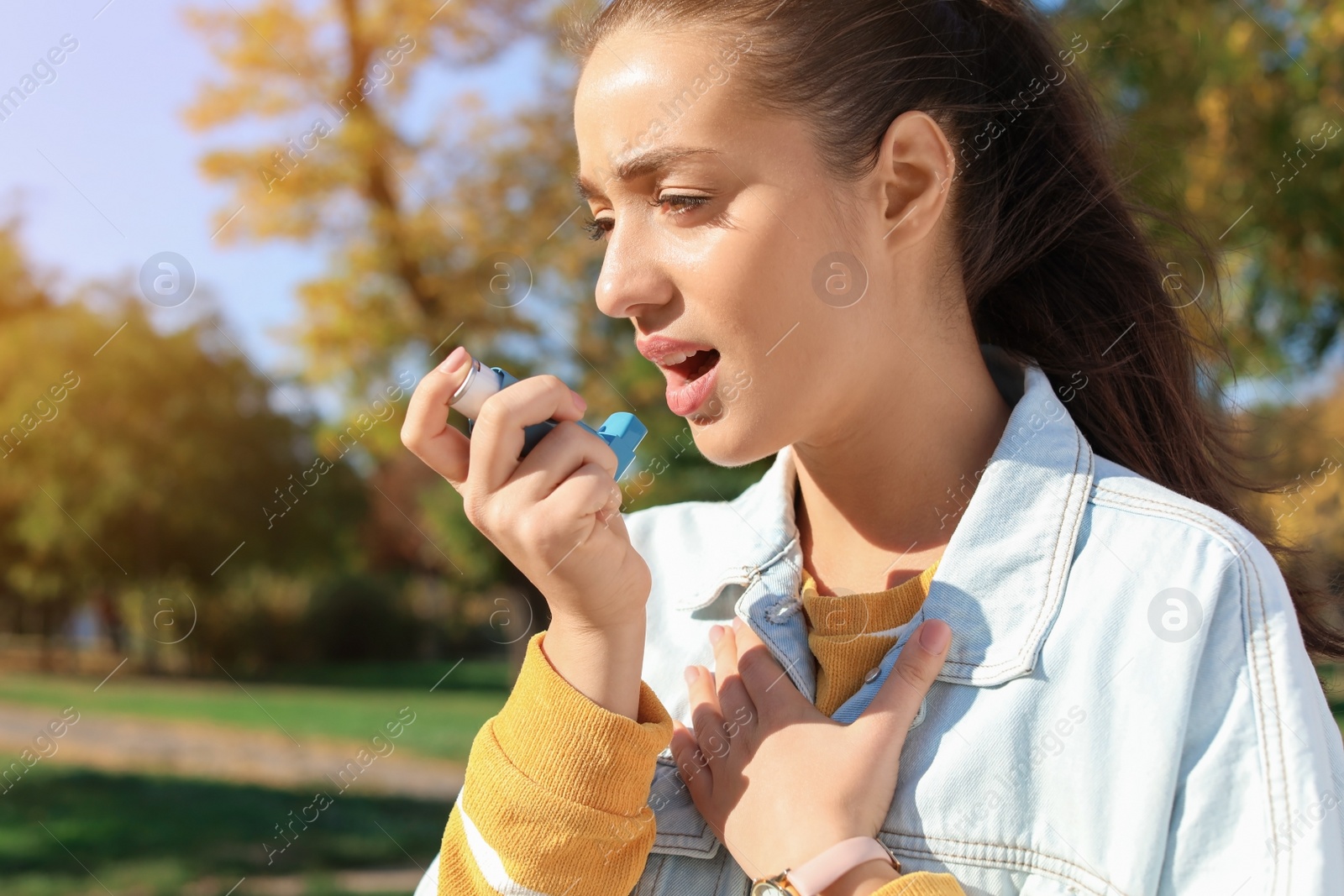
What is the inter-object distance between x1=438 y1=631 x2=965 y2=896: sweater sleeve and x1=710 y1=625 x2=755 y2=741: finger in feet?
0.39

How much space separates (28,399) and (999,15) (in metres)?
14.8

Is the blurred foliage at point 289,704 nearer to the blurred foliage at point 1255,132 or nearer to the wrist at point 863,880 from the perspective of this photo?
the blurred foliage at point 1255,132

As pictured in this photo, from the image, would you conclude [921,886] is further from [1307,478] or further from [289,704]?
[289,704]

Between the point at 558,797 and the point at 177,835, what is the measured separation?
7.86 meters

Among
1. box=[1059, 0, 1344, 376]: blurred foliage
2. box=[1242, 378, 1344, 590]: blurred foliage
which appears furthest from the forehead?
box=[1059, 0, 1344, 376]: blurred foliage

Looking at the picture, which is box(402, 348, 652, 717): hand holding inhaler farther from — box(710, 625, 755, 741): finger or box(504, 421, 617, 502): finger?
box(710, 625, 755, 741): finger

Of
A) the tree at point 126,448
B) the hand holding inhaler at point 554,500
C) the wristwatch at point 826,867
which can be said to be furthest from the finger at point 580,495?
the tree at point 126,448

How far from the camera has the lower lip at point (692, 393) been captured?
1745 mm

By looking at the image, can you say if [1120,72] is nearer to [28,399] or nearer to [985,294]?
[985,294]

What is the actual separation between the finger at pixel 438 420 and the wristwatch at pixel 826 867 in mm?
726

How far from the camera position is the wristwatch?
1.51 m

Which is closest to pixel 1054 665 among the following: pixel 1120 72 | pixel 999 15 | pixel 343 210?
pixel 999 15

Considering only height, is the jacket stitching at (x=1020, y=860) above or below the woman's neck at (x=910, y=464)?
below

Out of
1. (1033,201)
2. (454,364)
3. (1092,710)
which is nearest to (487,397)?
(454,364)
